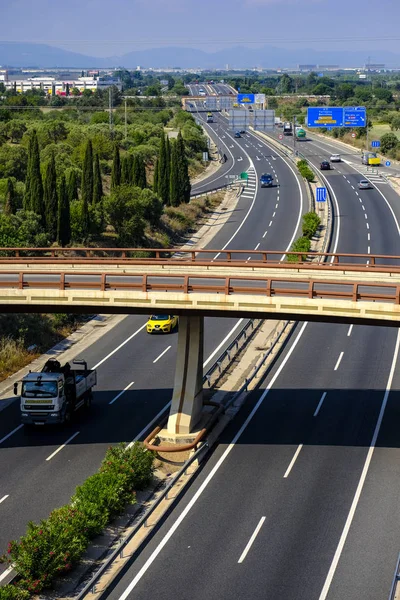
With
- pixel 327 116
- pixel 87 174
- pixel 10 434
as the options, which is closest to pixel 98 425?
pixel 10 434

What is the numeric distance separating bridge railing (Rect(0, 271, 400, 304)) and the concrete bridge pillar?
1.68 m

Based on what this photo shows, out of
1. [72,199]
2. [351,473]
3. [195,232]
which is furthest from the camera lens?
[195,232]

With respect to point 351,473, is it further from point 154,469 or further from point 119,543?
point 119,543

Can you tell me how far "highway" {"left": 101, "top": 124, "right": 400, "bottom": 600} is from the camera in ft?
78.2

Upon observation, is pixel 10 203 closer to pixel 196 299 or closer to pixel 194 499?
pixel 196 299

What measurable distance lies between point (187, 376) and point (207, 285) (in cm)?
351

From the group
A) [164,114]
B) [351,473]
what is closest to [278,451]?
[351,473]

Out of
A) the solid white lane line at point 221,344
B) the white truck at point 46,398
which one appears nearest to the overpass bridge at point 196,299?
the white truck at point 46,398

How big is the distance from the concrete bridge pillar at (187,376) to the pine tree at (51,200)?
31.2 m

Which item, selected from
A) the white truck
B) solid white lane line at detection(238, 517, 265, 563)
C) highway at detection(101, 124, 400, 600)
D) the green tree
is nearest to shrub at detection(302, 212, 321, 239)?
highway at detection(101, 124, 400, 600)

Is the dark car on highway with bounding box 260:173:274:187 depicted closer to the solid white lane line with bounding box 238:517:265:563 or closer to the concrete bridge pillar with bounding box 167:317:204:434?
the concrete bridge pillar with bounding box 167:317:204:434

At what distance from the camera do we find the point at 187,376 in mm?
33656

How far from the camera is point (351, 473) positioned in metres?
30.6

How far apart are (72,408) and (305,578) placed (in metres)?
14.2
